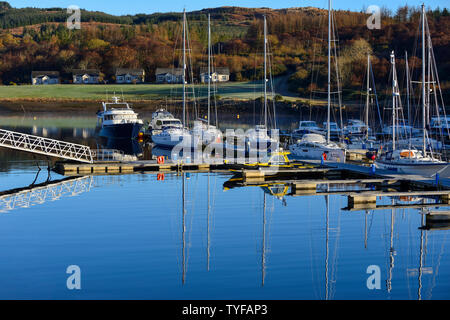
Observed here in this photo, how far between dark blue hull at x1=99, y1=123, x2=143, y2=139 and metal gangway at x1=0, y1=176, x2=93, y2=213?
31314 mm

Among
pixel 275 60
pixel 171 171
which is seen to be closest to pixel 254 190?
pixel 171 171

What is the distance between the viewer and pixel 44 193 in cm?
3644

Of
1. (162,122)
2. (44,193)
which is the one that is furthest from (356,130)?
(44,193)

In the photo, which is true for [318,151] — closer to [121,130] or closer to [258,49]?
[121,130]

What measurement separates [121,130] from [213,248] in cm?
5022

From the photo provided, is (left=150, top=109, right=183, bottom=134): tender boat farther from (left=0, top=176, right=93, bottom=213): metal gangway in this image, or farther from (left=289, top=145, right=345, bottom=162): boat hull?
(left=0, top=176, right=93, bottom=213): metal gangway

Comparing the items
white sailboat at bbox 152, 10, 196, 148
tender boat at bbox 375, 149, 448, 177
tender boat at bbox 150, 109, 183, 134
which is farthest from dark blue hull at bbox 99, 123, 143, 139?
tender boat at bbox 375, 149, 448, 177

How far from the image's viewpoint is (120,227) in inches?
1086

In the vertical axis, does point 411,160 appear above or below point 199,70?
below

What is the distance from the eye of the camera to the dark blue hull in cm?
7262

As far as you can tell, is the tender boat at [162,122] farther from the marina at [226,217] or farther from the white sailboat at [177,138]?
the white sailboat at [177,138]

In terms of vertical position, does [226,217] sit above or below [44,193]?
below
